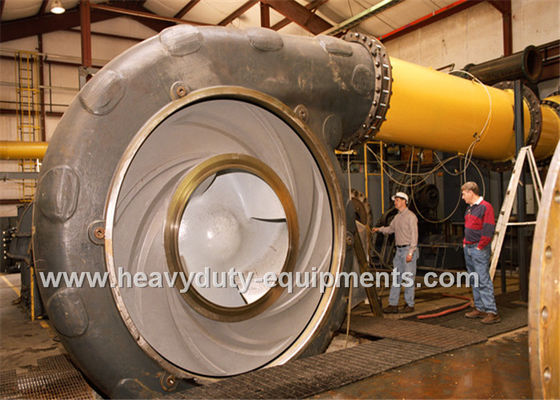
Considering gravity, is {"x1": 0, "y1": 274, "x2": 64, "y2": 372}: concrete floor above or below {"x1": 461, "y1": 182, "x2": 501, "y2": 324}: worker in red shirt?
below

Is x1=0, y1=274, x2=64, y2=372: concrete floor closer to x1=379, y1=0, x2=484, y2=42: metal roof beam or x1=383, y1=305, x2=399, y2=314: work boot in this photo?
x1=383, y1=305, x2=399, y2=314: work boot

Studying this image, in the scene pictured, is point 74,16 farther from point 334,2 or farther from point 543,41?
point 543,41

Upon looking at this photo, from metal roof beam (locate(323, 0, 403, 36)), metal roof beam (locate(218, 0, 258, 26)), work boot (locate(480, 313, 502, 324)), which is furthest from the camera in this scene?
metal roof beam (locate(218, 0, 258, 26))

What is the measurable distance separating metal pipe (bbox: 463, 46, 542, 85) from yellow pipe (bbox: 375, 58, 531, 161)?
8.53 feet

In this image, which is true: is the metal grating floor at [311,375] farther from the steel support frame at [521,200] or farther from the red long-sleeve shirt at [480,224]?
the steel support frame at [521,200]

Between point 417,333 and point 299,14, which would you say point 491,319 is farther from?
point 299,14

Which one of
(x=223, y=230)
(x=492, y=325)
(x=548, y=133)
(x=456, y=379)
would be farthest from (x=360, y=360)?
(x=548, y=133)

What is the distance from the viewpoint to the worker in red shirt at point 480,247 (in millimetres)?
3898

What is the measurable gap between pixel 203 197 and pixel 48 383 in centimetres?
128

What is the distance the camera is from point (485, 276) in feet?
12.9

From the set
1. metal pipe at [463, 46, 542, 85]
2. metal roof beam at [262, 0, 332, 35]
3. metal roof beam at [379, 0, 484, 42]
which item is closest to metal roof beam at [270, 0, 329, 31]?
metal roof beam at [262, 0, 332, 35]

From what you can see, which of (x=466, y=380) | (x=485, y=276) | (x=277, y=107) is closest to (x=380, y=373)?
(x=466, y=380)

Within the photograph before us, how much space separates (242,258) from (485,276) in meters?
2.38

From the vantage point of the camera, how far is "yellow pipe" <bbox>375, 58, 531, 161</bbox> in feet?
10.4
